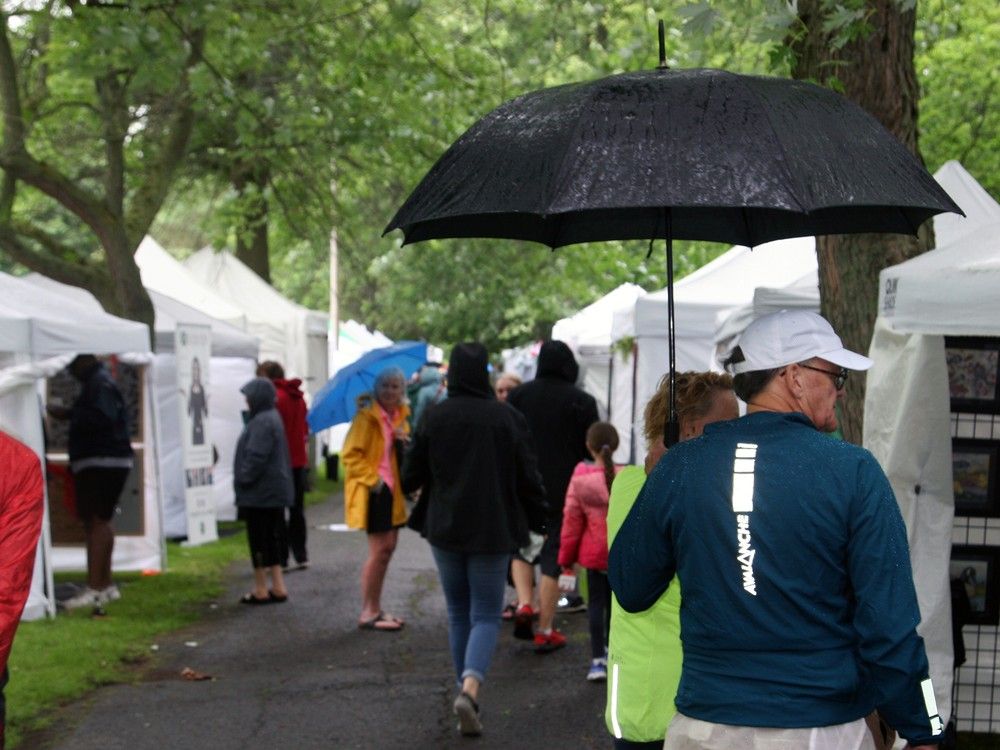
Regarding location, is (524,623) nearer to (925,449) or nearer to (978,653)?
(978,653)

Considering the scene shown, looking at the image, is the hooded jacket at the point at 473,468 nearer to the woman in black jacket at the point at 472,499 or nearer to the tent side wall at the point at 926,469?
the woman in black jacket at the point at 472,499

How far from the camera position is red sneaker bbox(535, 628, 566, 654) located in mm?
9516

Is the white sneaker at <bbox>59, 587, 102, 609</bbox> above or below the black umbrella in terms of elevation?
below

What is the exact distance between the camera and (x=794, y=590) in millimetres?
3012

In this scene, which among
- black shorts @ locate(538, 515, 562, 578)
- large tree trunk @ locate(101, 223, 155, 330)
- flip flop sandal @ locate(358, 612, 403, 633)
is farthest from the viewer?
large tree trunk @ locate(101, 223, 155, 330)

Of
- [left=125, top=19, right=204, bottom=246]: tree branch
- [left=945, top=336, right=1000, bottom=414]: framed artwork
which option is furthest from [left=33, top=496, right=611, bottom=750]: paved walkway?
[left=125, top=19, right=204, bottom=246]: tree branch

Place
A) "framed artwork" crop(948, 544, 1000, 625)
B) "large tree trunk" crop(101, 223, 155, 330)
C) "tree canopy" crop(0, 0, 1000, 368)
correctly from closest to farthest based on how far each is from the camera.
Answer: "framed artwork" crop(948, 544, 1000, 625), "tree canopy" crop(0, 0, 1000, 368), "large tree trunk" crop(101, 223, 155, 330)

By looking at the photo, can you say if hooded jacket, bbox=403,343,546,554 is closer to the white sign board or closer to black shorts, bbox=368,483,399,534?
black shorts, bbox=368,483,399,534

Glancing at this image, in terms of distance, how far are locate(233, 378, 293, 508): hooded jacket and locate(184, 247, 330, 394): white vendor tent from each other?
448 inches

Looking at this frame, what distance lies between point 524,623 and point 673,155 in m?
6.65

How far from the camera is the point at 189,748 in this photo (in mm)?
7180

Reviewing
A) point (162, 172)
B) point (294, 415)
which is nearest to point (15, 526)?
point (294, 415)

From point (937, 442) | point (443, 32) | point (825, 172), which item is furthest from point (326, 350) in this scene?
point (825, 172)

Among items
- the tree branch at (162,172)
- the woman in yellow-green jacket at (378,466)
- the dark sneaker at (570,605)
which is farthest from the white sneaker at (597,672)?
the tree branch at (162,172)
